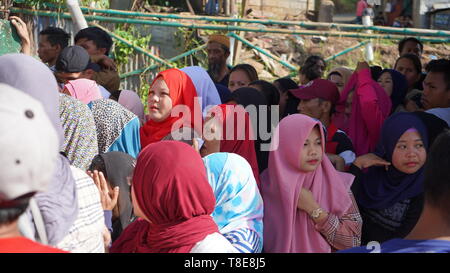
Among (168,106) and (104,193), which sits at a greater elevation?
(168,106)

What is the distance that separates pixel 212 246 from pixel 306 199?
3.37ft

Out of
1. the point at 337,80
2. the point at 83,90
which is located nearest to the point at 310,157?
the point at 83,90

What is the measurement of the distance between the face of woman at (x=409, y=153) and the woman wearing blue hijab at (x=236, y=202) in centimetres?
88

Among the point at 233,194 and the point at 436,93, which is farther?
the point at 436,93

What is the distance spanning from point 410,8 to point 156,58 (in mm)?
12192

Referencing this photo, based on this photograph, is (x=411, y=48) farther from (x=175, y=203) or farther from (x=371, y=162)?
(x=175, y=203)

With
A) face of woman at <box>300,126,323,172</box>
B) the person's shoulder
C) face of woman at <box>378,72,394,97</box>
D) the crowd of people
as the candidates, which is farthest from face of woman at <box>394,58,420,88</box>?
the person's shoulder

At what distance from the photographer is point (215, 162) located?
9.83 ft

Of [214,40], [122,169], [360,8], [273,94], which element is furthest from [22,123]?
[360,8]

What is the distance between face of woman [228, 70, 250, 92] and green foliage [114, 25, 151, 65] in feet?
9.50

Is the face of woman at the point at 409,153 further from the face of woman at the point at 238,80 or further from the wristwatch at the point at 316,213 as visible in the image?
the face of woman at the point at 238,80

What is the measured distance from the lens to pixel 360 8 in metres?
18.2

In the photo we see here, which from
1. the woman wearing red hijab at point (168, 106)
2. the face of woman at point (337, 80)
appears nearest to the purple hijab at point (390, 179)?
the woman wearing red hijab at point (168, 106)

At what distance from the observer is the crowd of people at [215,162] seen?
190 centimetres
